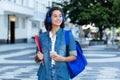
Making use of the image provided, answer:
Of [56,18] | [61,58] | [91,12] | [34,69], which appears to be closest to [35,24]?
[91,12]

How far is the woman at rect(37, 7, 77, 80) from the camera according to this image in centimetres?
447

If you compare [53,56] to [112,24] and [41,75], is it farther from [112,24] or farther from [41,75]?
[112,24]

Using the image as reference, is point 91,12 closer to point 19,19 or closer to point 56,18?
point 19,19

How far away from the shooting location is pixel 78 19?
47969mm

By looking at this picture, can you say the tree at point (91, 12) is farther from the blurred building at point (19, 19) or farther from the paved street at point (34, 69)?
the paved street at point (34, 69)

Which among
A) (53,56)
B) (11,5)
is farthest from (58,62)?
(11,5)

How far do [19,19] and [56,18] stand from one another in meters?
51.0

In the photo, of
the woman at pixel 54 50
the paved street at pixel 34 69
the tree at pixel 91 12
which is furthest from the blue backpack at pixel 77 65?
the tree at pixel 91 12

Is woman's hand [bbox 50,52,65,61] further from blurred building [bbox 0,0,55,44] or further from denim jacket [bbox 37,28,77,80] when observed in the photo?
blurred building [bbox 0,0,55,44]

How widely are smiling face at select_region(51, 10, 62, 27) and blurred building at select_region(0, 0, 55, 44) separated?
131 ft

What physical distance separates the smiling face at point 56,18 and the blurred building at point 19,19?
40043mm

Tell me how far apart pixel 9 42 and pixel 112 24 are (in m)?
11.8

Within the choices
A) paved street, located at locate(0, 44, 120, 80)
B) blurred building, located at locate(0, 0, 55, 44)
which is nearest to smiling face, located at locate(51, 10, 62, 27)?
paved street, located at locate(0, 44, 120, 80)

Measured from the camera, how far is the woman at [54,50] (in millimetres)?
4469
